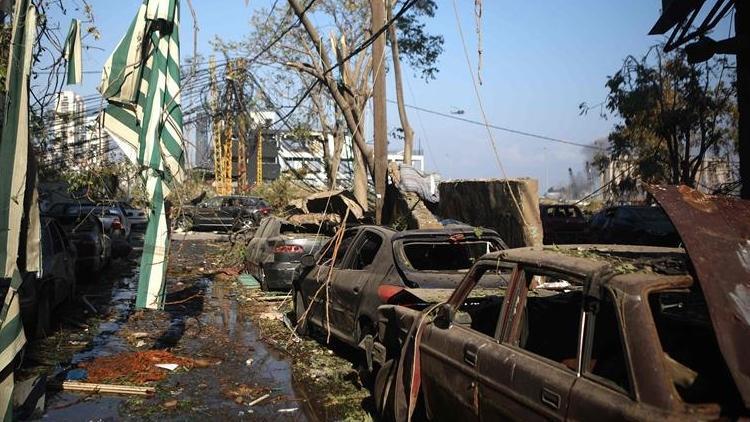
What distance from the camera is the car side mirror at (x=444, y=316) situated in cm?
441

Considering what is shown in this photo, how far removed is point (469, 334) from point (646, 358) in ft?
4.82

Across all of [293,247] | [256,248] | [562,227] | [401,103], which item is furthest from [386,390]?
[401,103]

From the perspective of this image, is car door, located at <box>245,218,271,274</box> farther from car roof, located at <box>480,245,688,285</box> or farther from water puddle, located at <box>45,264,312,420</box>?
car roof, located at <box>480,245,688,285</box>

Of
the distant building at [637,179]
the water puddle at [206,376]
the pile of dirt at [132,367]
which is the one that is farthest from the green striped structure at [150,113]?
the distant building at [637,179]

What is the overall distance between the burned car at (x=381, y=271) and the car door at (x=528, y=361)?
147cm

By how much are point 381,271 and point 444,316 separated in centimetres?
236

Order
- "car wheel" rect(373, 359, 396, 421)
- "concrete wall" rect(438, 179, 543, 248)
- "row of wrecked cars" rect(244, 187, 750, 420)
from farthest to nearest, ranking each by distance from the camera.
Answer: "concrete wall" rect(438, 179, 543, 248), "car wheel" rect(373, 359, 396, 421), "row of wrecked cars" rect(244, 187, 750, 420)

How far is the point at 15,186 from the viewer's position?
4875mm

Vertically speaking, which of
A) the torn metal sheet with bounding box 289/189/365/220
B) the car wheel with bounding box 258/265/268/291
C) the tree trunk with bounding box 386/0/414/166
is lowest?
the car wheel with bounding box 258/265/268/291

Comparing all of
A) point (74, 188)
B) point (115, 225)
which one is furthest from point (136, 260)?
point (74, 188)

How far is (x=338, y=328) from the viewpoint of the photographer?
24.7 ft

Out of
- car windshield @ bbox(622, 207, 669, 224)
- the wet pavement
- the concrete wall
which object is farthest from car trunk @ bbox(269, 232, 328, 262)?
car windshield @ bbox(622, 207, 669, 224)

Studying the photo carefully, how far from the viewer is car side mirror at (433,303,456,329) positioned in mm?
4406

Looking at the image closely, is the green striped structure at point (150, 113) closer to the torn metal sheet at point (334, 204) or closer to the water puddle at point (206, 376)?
the water puddle at point (206, 376)
